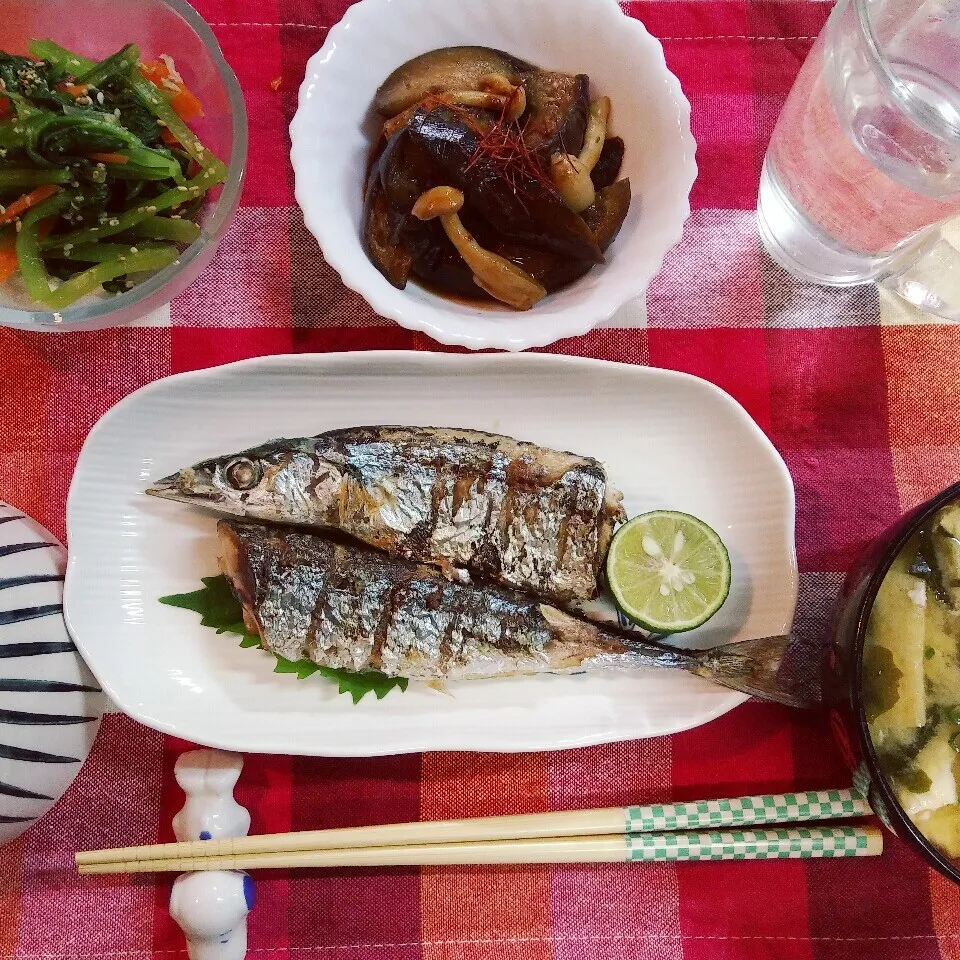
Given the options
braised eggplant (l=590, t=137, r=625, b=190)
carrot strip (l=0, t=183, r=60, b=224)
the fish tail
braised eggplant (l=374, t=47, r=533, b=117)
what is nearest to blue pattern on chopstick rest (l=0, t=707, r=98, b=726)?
carrot strip (l=0, t=183, r=60, b=224)

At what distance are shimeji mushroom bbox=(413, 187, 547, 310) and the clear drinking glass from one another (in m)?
0.70

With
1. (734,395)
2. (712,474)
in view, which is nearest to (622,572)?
(712,474)

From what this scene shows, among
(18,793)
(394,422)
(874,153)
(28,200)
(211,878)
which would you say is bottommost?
(211,878)

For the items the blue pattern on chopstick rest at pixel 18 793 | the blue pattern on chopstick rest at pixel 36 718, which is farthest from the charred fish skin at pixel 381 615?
the blue pattern on chopstick rest at pixel 18 793

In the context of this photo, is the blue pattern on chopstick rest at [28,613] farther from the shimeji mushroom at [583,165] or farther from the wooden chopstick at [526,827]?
the shimeji mushroom at [583,165]

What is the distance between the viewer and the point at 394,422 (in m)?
2.15

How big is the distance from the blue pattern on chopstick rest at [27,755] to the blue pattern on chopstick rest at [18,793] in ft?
0.19

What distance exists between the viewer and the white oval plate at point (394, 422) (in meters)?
2.07

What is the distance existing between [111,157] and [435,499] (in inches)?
39.0

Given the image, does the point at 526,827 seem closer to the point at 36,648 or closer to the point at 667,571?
the point at 667,571

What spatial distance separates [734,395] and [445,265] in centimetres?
84

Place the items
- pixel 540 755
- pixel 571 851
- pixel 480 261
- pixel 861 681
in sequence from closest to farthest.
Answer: pixel 861 681 < pixel 480 261 < pixel 571 851 < pixel 540 755

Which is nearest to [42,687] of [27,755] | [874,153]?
[27,755]

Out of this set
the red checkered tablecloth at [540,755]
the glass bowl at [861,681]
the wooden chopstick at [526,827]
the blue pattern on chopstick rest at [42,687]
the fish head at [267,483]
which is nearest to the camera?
the glass bowl at [861,681]
